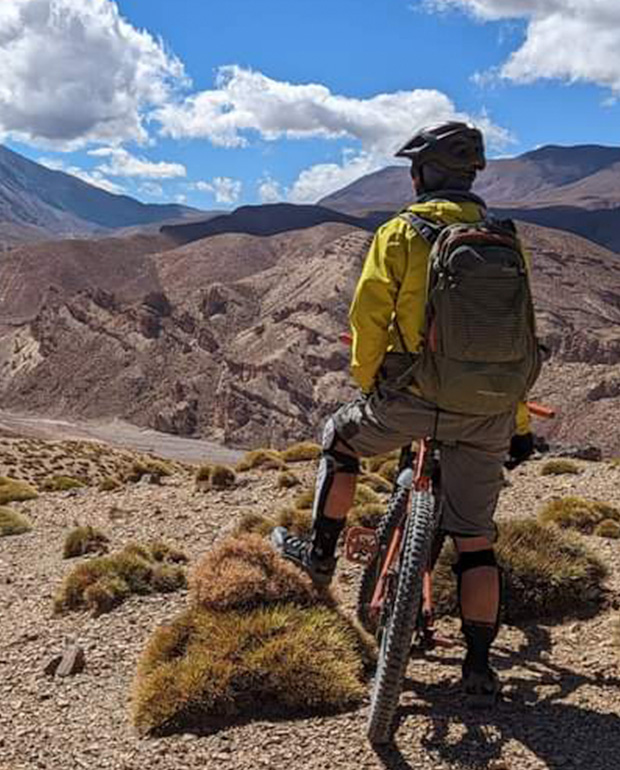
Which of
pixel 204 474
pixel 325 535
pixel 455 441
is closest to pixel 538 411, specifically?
pixel 455 441

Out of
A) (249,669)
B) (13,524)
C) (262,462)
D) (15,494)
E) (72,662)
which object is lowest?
(15,494)

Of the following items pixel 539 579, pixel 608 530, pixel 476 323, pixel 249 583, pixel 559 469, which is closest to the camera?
pixel 476 323

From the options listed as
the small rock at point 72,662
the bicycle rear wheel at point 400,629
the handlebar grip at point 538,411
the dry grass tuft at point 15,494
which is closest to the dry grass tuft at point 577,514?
the handlebar grip at point 538,411

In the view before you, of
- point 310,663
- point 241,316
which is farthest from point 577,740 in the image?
point 241,316

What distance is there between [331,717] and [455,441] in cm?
164

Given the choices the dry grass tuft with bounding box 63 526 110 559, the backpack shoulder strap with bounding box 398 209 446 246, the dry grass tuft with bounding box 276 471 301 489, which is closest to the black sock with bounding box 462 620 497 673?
the backpack shoulder strap with bounding box 398 209 446 246

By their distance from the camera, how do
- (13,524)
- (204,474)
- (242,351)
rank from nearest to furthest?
(13,524) < (204,474) < (242,351)

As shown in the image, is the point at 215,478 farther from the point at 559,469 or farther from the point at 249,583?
the point at 249,583

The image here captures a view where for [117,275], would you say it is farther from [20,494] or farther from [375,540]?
[375,540]

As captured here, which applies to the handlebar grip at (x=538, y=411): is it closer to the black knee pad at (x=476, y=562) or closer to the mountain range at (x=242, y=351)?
the black knee pad at (x=476, y=562)

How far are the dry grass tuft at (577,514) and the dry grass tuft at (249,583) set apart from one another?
4.70 meters

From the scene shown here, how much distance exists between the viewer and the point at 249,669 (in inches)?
200

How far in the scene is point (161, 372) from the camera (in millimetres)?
130875

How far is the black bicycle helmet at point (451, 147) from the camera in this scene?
4.71 metres
